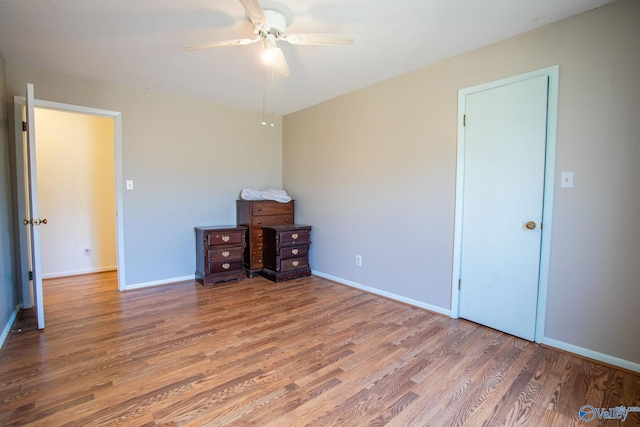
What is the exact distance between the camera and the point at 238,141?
4148 millimetres

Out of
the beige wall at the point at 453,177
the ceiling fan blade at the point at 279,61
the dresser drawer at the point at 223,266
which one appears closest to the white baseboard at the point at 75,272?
the dresser drawer at the point at 223,266

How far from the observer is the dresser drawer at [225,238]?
3.56 metres

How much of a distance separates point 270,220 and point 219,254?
2.67ft

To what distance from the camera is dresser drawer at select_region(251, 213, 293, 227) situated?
3.92 m

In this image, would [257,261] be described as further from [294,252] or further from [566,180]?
[566,180]

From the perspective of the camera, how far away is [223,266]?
366cm

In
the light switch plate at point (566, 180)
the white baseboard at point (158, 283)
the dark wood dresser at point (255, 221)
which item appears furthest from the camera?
the dark wood dresser at point (255, 221)

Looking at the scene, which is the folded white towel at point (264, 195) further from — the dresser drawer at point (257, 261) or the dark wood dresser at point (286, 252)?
the dresser drawer at point (257, 261)

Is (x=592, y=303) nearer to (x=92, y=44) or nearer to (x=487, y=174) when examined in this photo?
(x=487, y=174)

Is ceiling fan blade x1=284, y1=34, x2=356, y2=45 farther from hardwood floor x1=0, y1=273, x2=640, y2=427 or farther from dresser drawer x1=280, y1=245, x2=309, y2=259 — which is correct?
dresser drawer x1=280, y1=245, x2=309, y2=259

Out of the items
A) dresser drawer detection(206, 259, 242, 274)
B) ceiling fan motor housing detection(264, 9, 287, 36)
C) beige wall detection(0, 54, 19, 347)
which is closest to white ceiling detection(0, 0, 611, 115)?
ceiling fan motor housing detection(264, 9, 287, 36)

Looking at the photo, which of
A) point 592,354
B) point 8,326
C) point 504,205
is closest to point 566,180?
point 504,205

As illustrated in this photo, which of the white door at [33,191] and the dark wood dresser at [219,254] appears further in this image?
the dark wood dresser at [219,254]
